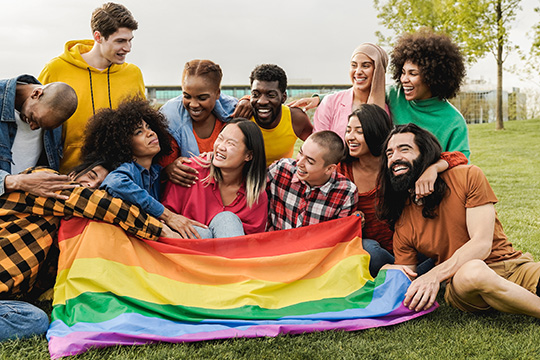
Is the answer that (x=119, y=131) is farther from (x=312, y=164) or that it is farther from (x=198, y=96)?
(x=312, y=164)

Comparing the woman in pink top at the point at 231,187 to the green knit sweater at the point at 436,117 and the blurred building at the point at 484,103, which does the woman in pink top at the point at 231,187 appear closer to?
the green knit sweater at the point at 436,117

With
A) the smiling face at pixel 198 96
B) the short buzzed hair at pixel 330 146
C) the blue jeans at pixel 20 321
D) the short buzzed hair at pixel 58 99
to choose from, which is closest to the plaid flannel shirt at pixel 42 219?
the blue jeans at pixel 20 321

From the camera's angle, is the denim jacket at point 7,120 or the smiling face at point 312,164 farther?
the smiling face at point 312,164

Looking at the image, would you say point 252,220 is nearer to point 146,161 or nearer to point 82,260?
point 146,161

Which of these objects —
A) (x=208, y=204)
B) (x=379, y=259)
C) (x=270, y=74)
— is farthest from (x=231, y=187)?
(x=379, y=259)

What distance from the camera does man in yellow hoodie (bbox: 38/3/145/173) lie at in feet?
18.0

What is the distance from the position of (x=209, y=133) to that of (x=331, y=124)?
4.77ft

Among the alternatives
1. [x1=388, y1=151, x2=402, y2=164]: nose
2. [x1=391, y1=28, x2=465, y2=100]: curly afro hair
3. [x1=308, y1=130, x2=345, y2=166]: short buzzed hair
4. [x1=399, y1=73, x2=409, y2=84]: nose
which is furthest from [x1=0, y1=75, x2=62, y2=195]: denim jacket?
[x1=391, y1=28, x2=465, y2=100]: curly afro hair

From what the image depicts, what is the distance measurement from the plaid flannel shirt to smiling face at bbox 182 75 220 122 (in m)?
1.56

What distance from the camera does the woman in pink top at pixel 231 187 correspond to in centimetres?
485

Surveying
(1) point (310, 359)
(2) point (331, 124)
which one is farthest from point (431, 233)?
(2) point (331, 124)

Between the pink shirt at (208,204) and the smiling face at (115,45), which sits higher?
the smiling face at (115,45)

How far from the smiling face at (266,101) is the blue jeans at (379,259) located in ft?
A: 6.03

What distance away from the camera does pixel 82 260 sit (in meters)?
3.98
